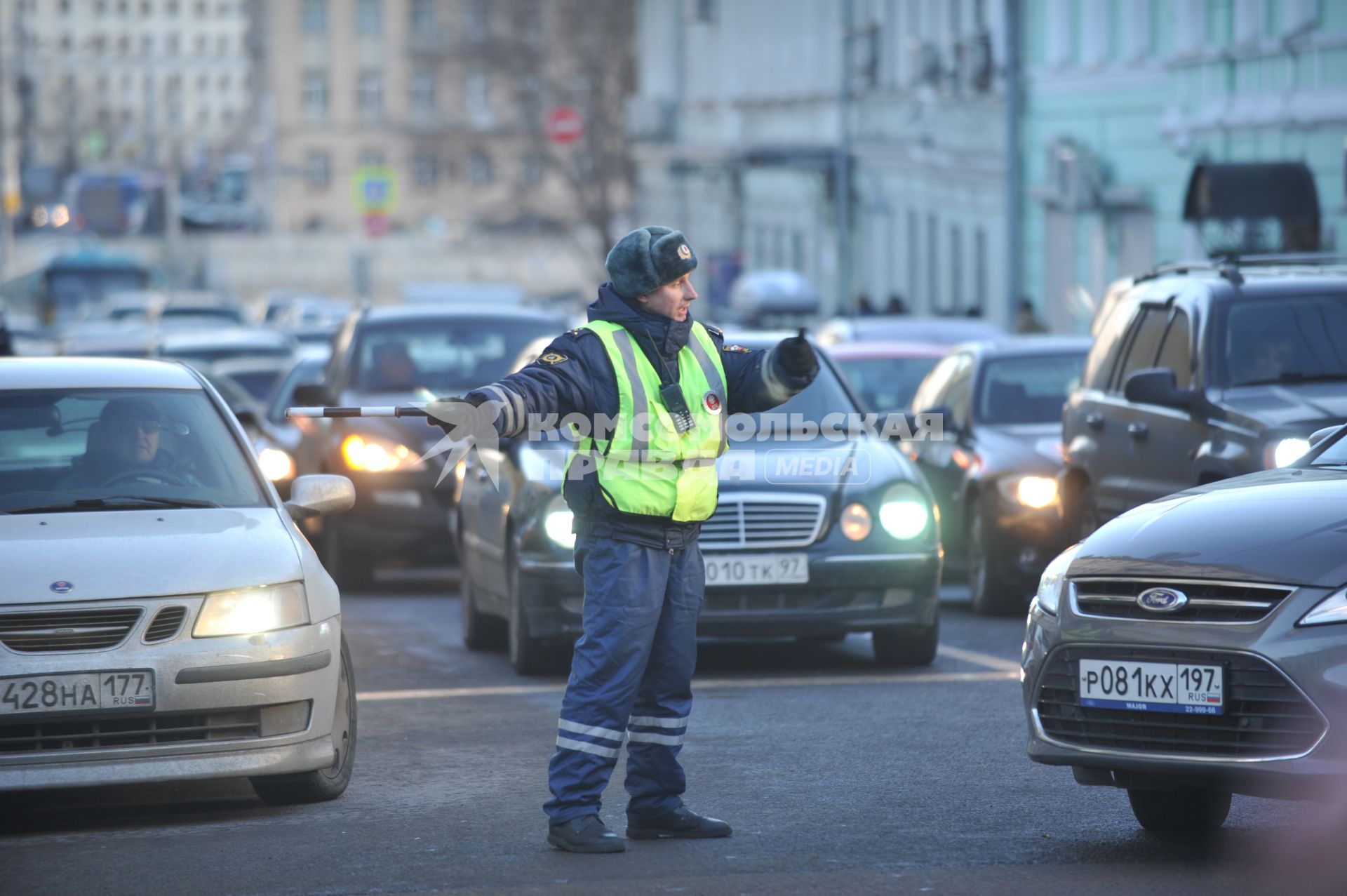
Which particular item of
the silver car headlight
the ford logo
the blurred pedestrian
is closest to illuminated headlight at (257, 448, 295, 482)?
the ford logo

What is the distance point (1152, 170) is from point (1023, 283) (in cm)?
576

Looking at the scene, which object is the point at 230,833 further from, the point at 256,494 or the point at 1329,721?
the point at 1329,721

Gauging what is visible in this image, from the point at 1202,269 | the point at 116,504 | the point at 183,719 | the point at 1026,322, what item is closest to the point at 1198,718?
the point at 183,719

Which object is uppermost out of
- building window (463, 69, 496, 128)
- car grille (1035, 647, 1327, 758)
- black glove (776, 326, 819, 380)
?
building window (463, 69, 496, 128)

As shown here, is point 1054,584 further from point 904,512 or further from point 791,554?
point 904,512

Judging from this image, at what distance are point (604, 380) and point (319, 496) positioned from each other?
1.94m

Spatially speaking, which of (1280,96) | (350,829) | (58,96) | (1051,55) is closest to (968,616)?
(350,829)

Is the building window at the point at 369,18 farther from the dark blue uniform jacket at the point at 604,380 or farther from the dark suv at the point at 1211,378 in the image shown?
the dark blue uniform jacket at the point at 604,380

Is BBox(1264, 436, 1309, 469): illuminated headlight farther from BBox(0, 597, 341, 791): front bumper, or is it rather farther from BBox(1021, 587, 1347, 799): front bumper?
BBox(0, 597, 341, 791): front bumper

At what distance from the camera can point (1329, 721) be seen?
20.9 ft

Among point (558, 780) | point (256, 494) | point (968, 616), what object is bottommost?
point (968, 616)

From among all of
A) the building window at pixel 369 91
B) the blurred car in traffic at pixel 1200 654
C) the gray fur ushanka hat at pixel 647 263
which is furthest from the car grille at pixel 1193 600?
the building window at pixel 369 91

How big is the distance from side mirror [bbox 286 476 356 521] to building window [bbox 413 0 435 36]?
11153 cm

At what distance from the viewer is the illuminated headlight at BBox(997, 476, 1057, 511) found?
1444cm
